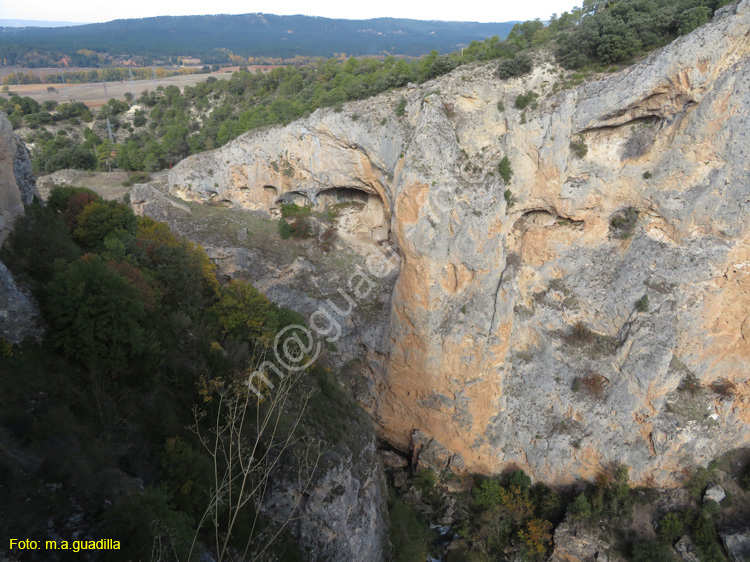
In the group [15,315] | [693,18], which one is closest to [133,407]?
[15,315]

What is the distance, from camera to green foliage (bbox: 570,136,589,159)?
60.6 feet

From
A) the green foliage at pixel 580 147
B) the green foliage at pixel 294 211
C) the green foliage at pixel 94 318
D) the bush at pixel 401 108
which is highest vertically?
the bush at pixel 401 108

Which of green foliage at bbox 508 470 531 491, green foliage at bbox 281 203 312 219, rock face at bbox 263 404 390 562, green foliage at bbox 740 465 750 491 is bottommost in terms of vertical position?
green foliage at bbox 508 470 531 491

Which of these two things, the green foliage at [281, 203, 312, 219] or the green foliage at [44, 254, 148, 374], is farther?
the green foliage at [281, 203, 312, 219]

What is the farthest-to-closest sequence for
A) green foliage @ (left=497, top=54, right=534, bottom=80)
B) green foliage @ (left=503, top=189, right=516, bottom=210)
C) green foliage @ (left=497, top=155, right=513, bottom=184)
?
1. green foliage @ (left=503, top=189, right=516, bottom=210)
2. green foliage @ (left=497, top=54, right=534, bottom=80)
3. green foliage @ (left=497, top=155, right=513, bottom=184)

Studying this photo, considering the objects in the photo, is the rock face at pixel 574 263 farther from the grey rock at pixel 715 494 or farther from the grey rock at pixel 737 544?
the grey rock at pixel 737 544

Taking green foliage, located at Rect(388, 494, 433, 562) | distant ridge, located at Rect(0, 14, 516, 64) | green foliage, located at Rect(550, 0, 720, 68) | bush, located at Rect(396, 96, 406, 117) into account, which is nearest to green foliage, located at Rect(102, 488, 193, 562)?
green foliage, located at Rect(388, 494, 433, 562)

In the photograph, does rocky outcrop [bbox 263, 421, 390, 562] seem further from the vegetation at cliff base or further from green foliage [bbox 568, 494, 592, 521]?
green foliage [bbox 568, 494, 592, 521]

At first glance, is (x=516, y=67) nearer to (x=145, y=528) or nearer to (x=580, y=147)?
(x=580, y=147)

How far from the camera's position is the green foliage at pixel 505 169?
62.1 feet

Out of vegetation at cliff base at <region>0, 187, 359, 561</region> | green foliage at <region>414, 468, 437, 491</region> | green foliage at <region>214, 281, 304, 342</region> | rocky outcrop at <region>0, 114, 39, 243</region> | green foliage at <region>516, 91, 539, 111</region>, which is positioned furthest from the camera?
green foliage at <region>414, 468, 437, 491</region>

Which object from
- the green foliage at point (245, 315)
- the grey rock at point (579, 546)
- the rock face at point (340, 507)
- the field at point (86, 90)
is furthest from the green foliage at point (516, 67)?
the field at point (86, 90)

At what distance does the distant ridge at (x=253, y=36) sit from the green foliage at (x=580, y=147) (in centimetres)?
6574

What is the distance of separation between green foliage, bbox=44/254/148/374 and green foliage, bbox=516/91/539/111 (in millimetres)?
16802
